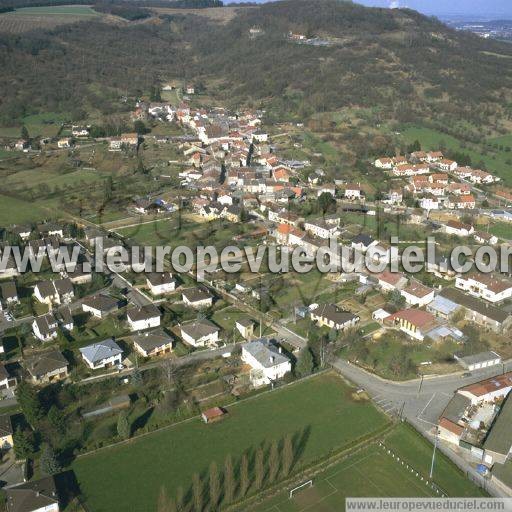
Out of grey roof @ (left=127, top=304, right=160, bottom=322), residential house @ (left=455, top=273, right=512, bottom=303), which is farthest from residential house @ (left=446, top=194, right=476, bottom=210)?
grey roof @ (left=127, top=304, right=160, bottom=322)

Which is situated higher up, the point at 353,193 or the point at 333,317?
the point at 353,193

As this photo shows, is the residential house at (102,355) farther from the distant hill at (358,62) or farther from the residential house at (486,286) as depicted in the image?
the distant hill at (358,62)

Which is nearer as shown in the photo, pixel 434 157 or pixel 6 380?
pixel 6 380

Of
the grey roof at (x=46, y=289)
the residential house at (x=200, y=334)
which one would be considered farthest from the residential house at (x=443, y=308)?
the grey roof at (x=46, y=289)

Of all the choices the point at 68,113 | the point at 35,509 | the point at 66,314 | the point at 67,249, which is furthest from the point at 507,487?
the point at 68,113

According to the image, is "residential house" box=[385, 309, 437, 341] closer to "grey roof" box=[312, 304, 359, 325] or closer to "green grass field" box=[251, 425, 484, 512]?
"grey roof" box=[312, 304, 359, 325]

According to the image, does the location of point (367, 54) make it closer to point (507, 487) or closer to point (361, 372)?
point (361, 372)

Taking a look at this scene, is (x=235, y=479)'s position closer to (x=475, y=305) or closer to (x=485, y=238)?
(x=475, y=305)

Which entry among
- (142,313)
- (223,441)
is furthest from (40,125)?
(223,441)
